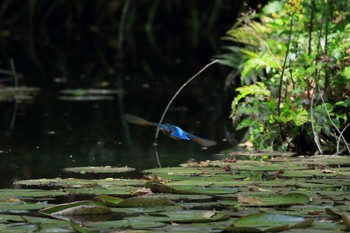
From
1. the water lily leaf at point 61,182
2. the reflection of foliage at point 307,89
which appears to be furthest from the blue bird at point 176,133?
the water lily leaf at point 61,182

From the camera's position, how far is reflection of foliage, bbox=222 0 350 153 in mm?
4789

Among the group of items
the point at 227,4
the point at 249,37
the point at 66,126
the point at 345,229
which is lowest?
the point at 345,229

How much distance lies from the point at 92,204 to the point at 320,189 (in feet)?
2.78

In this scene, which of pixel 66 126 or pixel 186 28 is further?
pixel 186 28

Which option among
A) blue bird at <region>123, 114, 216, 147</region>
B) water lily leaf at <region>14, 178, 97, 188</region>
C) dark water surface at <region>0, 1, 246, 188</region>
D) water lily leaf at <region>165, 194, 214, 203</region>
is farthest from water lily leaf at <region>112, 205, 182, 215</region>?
blue bird at <region>123, 114, 216, 147</region>

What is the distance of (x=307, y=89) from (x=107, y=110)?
2371 mm

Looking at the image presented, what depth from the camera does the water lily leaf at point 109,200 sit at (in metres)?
3.43

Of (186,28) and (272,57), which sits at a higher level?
(186,28)

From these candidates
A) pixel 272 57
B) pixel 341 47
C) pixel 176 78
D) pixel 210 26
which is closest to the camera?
pixel 341 47

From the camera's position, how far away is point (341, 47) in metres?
4.80

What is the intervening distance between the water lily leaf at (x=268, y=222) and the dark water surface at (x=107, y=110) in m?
1.21

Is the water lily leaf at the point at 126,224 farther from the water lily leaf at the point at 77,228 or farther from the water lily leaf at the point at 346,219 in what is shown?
the water lily leaf at the point at 346,219

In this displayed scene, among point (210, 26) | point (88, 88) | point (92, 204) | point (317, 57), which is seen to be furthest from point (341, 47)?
point (210, 26)

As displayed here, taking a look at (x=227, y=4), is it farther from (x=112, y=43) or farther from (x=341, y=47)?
(x=341, y=47)
